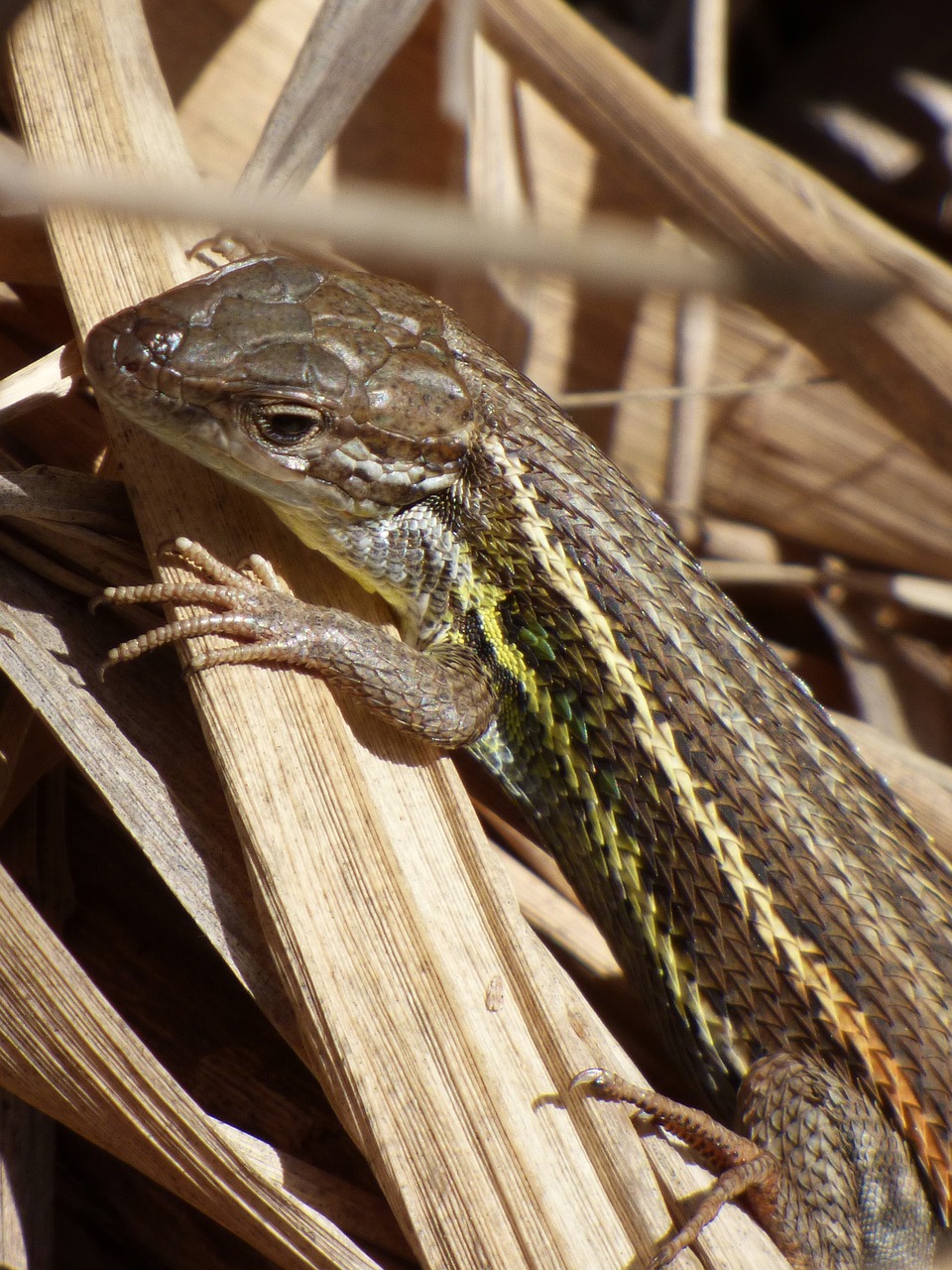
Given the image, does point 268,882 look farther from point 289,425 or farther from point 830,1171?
point 830,1171

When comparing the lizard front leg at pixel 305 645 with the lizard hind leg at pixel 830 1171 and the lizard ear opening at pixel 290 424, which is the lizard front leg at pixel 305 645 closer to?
the lizard ear opening at pixel 290 424

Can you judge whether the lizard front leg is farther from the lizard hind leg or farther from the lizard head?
the lizard hind leg

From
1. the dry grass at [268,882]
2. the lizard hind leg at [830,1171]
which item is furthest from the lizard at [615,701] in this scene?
the dry grass at [268,882]

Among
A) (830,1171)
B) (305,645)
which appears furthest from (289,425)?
(830,1171)

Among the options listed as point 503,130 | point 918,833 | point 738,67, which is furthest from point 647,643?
point 738,67

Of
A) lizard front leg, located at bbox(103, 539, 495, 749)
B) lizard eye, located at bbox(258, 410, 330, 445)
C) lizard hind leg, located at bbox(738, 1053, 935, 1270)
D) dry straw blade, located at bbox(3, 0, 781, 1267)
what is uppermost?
lizard eye, located at bbox(258, 410, 330, 445)

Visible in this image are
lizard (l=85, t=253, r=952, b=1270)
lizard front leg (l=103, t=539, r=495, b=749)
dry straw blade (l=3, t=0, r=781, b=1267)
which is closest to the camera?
dry straw blade (l=3, t=0, r=781, b=1267)

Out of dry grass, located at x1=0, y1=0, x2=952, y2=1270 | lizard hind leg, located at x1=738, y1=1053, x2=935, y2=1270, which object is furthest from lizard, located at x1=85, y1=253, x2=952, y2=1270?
dry grass, located at x1=0, y1=0, x2=952, y2=1270
